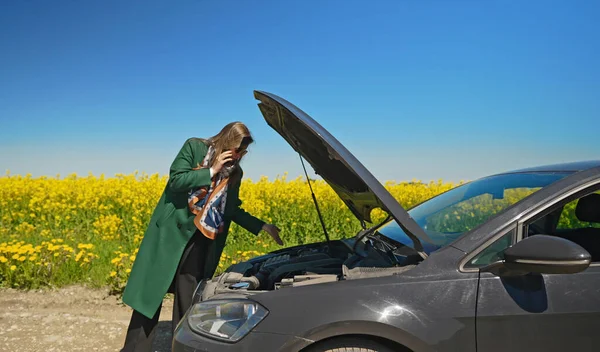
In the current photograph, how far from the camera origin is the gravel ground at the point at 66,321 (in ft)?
12.7

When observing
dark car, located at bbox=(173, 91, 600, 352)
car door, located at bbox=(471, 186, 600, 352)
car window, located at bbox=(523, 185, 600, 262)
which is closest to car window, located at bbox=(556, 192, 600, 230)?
car window, located at bbox=(523, 185, 600, 262)

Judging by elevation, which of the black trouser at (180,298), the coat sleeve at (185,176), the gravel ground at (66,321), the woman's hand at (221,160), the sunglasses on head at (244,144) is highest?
the sunglasses on head at (244,144)

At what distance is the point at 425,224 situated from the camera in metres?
2.85

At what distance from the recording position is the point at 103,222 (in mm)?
7477

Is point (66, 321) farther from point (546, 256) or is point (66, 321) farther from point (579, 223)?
point (579, 223)

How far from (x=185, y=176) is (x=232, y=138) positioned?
40cm

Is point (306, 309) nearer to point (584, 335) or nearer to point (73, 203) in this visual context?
point (584, 335)

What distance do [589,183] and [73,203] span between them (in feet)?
27.5

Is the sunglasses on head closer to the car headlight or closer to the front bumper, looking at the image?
the car headlight

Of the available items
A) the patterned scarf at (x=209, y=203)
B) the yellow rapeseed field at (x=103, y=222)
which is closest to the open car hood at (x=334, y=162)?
the patterned scarf at (x=209, y=203)

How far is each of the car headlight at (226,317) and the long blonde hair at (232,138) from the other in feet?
3.98

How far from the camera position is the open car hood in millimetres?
2119

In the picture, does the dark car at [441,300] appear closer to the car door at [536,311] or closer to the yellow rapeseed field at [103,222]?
the car door at [536,311]

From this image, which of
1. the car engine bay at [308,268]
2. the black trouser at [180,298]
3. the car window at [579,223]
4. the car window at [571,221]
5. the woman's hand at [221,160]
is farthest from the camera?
the black trouser at [180,298]
